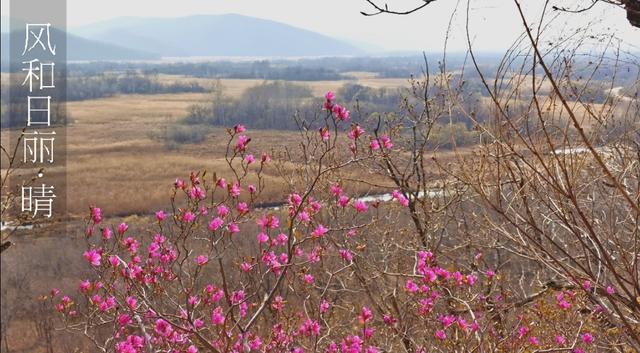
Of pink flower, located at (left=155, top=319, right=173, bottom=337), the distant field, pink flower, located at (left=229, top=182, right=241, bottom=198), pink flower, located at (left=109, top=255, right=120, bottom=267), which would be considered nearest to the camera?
pink flower, located at (left=155, top=319, right=173, bottom=337)

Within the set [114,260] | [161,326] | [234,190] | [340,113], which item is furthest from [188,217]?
[340,113]

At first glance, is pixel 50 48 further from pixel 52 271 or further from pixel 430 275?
pixel 430 275

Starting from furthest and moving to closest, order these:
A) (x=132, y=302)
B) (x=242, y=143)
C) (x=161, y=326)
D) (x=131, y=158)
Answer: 1. (x=131, y=158)
2. (x=242, y=143)
3. (x=132, y=302)
4. (x=161, y=326)

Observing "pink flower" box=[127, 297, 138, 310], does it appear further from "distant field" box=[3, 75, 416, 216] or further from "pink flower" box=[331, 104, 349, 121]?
"distant field" box=[3, 75, 416, 216]

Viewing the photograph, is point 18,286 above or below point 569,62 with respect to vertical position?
below

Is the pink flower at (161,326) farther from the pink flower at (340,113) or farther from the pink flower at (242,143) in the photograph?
the pink flower at (340,113)

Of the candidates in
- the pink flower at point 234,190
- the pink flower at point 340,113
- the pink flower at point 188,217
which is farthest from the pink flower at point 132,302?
the pink flower at point 340,113

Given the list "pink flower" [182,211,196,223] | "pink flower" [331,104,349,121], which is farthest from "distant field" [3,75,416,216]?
"pink flower" [331,104,349,121]

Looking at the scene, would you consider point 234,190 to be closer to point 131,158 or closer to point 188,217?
point 188,217

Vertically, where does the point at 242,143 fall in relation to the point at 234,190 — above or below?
above

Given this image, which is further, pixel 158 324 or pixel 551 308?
pixel 551 308

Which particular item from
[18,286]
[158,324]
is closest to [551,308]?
[158,324]

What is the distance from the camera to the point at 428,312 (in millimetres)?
4578

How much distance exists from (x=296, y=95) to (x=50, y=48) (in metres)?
57.2
